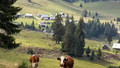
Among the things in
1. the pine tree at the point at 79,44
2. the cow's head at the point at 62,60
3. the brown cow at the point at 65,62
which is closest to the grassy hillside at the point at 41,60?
the pine tree at the point at 79,44

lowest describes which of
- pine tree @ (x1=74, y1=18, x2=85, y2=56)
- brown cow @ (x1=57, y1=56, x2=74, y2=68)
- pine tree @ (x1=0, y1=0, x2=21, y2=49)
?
pine tree @ (x1=74, y1=18, x2=85, y2=56)

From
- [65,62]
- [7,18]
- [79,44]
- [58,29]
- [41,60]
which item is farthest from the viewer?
[58,29]

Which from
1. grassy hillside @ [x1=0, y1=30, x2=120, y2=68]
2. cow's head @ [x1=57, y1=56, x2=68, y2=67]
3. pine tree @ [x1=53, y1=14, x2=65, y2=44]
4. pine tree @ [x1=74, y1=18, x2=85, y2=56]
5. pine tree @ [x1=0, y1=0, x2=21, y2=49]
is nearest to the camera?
cow's head @ [x1=57, y1=56, x2=68, y2=67]

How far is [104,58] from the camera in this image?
369 feet

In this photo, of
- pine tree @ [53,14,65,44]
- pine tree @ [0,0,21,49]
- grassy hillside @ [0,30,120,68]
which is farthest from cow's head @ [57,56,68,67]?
pine tree @ [53,14,65,44]

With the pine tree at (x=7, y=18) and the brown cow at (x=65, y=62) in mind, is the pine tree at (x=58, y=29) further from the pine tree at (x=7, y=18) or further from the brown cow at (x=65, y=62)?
the brown cow at (x=65, y=62)

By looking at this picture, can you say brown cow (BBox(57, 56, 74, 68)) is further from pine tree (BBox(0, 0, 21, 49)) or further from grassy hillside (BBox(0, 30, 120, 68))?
grassy hillside (BBox(0, 30, 120, 68))

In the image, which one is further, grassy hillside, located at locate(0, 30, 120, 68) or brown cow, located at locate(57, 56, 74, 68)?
grassy hillside, located at locate(0, 30, 120, 68)

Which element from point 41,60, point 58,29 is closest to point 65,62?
point 41,60

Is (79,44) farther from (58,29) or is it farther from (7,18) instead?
(7,18)

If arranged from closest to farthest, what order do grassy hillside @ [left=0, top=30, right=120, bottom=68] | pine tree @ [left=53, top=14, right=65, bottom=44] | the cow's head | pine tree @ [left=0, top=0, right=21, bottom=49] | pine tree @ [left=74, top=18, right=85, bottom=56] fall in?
the cow's head → pine tree @ [left=0, top=0, right=21, bottom=49] → grassy hillside @ [left=0, top=30, right=120, bottom=68] → pine tree @ [left=74, top=18, right=85, bottom=56] → pine tree @ [left=53, top=14, right=65, bottom=44]

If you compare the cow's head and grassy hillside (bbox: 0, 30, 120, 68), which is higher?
the cow's head

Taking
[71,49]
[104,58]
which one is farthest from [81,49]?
[104,58]

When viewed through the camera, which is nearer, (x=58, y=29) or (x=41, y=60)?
(x=41, y=60)
